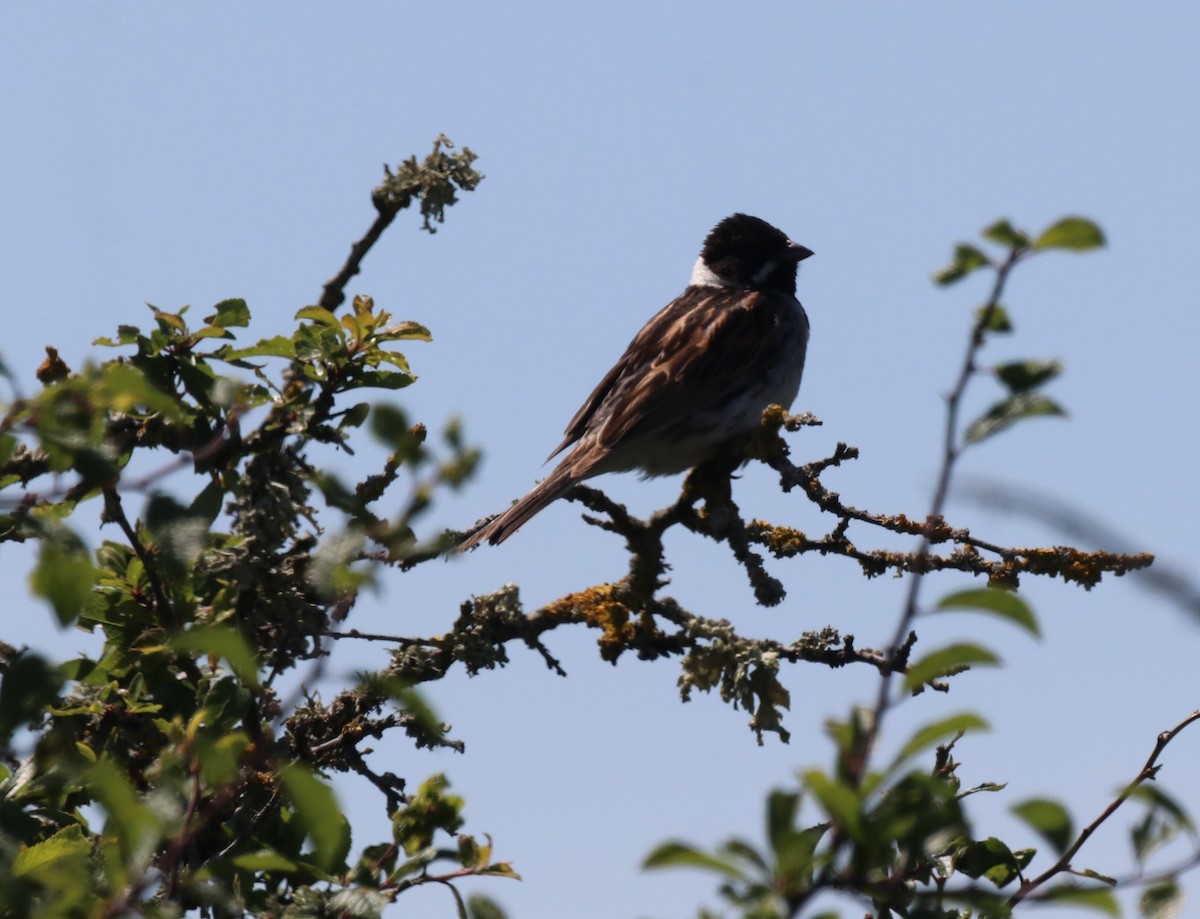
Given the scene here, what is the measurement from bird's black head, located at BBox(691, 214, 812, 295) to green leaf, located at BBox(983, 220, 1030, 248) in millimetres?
8112

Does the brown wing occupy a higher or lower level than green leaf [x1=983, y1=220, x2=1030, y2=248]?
higher

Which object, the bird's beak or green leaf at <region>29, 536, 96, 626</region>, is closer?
green leaf at <region>29, 536, 96, 626</region>

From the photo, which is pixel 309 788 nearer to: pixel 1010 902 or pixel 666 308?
pixel 1010 902

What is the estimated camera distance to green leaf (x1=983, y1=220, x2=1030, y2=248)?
2.12 m

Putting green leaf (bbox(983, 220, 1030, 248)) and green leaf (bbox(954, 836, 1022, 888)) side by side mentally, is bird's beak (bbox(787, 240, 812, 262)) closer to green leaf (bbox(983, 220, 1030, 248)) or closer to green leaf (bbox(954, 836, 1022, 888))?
green leaf (bbox(954, 836, 1022, 888))

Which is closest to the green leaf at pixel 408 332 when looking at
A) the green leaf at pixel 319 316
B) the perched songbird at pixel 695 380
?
the green leaf at pixel 319 316

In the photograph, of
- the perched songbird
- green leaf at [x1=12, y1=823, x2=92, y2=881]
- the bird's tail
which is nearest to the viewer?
green leaf at [x1=12, y1=823, x2=92, y2=881]

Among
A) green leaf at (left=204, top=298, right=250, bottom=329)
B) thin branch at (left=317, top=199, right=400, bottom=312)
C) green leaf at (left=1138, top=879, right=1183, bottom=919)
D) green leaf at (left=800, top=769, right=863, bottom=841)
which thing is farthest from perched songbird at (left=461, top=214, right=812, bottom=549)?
green leaf at (left=800, top=769, right=863, bottom=841)

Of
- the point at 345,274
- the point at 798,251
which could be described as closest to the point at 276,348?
the point at 345,274

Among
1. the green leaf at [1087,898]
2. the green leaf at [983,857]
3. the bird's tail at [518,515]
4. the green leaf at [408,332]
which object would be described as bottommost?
the green leaf at [1087,898]

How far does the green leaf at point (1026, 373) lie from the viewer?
2.11 metres

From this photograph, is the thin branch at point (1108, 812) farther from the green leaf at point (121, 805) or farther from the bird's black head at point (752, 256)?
the bird's black head at point (752, 256)

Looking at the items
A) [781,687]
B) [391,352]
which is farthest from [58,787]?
[781,687]

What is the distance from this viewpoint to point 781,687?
422 cm
